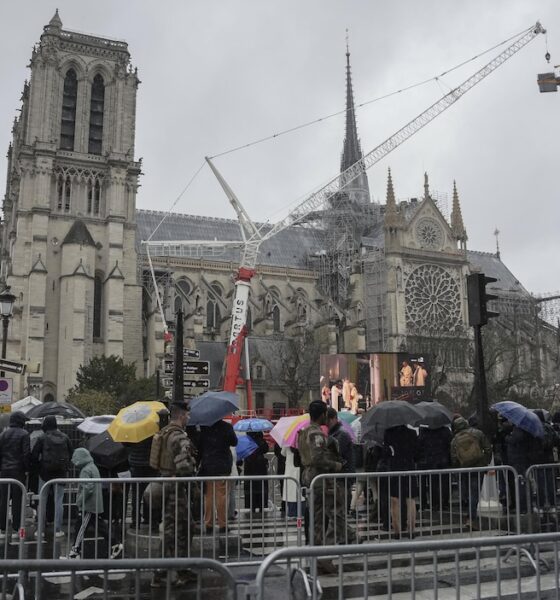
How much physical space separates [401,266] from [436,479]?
169 ft

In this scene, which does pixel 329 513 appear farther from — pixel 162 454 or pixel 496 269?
pixel 496 269

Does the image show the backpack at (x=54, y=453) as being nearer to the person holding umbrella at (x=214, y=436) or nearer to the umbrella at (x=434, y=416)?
the person holding umbrella at (x=214, y=436)

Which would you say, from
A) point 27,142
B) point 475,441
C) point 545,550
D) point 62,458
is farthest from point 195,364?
point 27,142

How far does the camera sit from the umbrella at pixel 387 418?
9461mm

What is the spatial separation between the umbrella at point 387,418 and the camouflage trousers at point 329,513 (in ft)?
6.64

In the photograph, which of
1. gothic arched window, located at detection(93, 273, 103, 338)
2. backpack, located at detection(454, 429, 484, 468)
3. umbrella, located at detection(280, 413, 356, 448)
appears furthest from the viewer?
gothic arched window, located at detection(93, 273, 103, 338)

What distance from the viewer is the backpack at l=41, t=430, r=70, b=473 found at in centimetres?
1002

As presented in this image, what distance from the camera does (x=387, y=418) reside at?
9461 millimetres

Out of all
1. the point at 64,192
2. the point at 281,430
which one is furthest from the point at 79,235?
the point at 281,430

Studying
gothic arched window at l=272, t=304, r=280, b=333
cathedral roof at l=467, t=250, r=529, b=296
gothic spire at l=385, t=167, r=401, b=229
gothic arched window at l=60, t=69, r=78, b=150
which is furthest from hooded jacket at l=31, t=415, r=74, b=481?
cathedral roof at l=467, t=250, r=529, b=296

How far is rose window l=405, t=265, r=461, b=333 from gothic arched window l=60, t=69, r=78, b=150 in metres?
30.3

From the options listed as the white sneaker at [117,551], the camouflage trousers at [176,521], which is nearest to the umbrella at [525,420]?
the camouflage trousers at [176,521]

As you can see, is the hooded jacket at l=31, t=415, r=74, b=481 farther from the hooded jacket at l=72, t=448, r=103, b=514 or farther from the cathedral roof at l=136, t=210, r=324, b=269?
the cathedral roof at l=136, t=210, r=324, b=269

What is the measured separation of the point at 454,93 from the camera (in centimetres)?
6259
